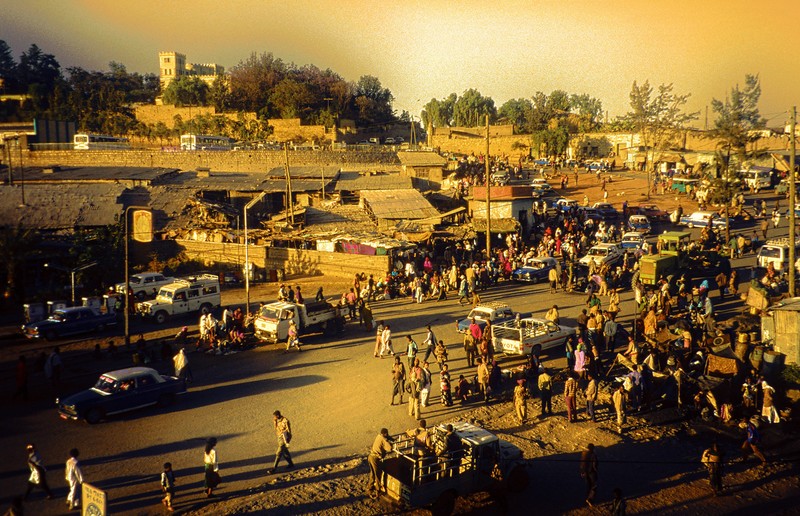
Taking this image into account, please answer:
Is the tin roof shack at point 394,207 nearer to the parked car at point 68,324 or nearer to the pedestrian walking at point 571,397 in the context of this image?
the parked car at point 68,324

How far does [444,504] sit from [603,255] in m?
24.0

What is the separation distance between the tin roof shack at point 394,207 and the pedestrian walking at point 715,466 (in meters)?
27.0

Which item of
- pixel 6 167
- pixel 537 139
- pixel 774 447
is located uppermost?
pixel 537 139

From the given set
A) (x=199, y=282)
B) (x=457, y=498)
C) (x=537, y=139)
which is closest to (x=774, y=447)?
(x=457, y=498)

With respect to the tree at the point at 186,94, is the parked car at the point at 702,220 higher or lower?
lower

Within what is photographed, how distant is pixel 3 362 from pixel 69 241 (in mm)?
14136

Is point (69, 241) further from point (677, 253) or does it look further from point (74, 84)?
point (74, 84)

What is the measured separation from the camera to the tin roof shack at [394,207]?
3956cm

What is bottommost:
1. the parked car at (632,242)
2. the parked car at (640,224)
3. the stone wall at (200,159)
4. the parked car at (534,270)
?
the parked car at (534,270)

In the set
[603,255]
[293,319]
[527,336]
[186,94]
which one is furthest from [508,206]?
[186,94]

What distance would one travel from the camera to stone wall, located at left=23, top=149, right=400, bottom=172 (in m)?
58.3

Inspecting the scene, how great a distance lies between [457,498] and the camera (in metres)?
12.7

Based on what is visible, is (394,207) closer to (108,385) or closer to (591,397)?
(591,397)

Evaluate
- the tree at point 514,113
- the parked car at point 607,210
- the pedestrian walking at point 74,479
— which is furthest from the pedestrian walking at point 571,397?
the tree at point 514,113
